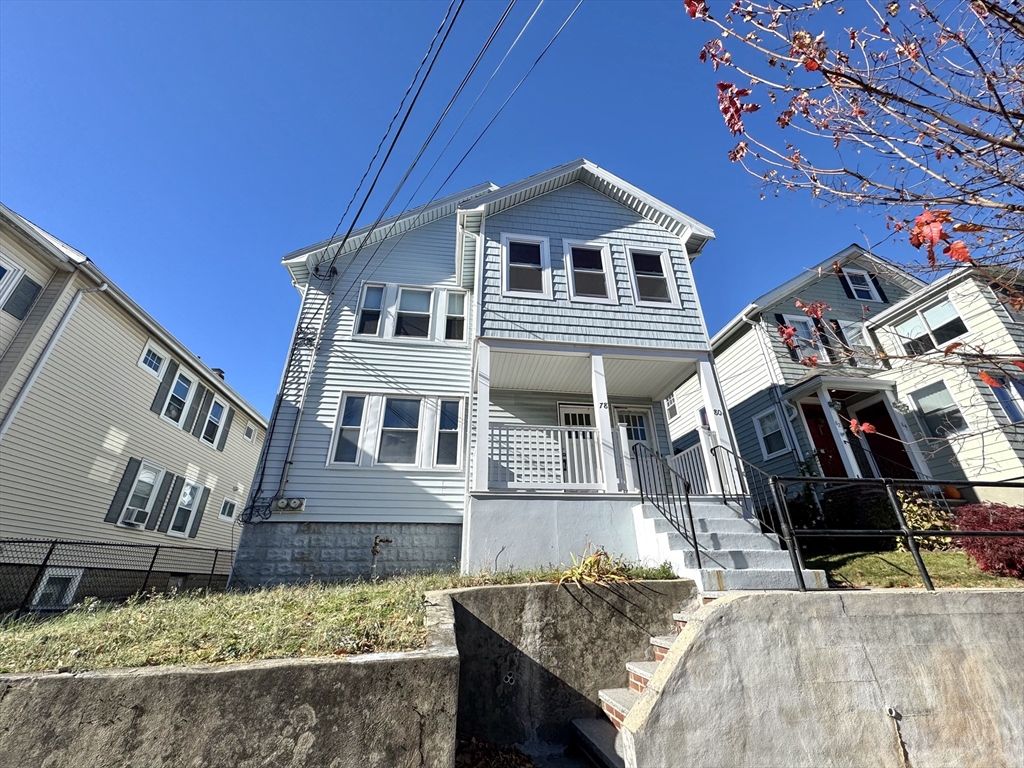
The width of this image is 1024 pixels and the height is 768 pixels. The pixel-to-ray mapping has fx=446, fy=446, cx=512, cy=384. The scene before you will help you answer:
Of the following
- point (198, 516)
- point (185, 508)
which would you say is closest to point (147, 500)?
point (185, 508)

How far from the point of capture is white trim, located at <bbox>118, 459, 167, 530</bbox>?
11758 millimetres

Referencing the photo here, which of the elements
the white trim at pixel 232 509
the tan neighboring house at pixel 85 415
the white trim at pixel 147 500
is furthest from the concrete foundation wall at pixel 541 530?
the white trim at pixel 232 509

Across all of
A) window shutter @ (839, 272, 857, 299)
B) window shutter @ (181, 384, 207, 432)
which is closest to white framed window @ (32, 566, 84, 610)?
window shutter @ (181, 384, 207, 432)

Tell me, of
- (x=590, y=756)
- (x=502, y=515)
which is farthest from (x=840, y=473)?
(x=590, y=756)

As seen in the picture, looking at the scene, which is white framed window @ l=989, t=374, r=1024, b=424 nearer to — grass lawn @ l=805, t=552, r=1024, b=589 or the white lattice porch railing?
grass lawn @ l=805, t=552, r=1024, b=589

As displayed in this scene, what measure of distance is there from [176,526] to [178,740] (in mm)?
13811

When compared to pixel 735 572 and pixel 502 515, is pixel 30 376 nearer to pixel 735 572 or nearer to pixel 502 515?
pixel 502 515

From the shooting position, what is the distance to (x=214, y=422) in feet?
51.5

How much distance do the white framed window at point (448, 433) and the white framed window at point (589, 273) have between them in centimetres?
359

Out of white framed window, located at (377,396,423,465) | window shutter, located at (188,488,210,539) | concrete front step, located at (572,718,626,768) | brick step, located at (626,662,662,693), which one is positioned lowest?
concrete front step, located at (572,718,626,768)

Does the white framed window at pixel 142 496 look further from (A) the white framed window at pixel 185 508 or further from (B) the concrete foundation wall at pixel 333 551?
(B) the concrete foundation wall at pixel 333 551

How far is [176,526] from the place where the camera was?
13633 mm

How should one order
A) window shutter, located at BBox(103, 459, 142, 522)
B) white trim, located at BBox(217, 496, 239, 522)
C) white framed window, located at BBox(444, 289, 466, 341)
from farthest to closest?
white trim, located at BBox(217, 496, 239, 522), window shutter, located at BBox(103, 459, 142, 522), white framed window, located at BBox(444, 289, 466, 341)

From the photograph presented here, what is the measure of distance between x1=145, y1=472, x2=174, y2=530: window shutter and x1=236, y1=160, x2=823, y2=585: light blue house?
6784 millimetres
